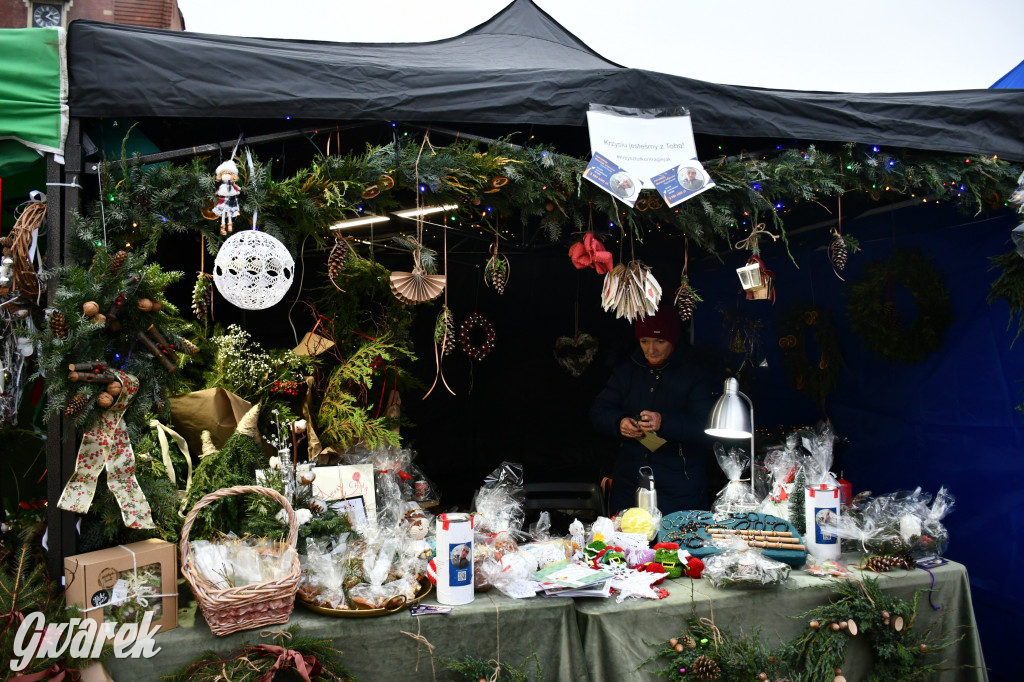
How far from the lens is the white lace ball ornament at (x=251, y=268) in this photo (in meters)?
2.52

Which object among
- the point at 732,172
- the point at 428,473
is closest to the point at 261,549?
the point at 732,172

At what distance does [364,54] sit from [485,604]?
2.54 metres

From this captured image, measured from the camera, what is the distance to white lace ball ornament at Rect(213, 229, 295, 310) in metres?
2.52

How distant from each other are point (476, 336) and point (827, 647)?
4.07m

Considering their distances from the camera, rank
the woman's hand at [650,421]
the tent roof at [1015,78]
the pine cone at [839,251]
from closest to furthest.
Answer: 1. the pine cone at [839,251]
2. the woman's hand at [650,421]
3. the tent roof at [1015,78]

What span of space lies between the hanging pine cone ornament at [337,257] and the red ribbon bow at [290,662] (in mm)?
1610

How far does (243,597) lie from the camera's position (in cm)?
221

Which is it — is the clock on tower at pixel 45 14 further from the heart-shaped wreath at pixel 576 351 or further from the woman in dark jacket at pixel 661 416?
the woman in dark jacket at pixel 661 416

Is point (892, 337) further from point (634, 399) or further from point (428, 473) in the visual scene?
point (428, 473)

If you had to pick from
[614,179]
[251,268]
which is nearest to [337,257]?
[251,268]

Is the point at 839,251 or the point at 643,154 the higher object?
the point at 643,154

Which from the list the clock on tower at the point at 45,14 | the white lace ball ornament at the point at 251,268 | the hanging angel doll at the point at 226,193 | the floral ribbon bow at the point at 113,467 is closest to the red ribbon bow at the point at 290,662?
the floral ribbon bow at the point at 113,467

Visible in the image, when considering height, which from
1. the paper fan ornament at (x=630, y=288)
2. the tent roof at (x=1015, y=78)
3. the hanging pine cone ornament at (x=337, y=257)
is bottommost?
the paper fan ornament at (x=630, y=288)

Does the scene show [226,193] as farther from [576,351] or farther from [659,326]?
[576,351]
